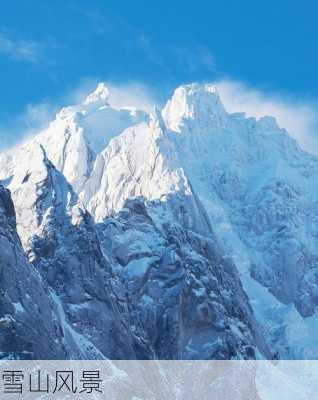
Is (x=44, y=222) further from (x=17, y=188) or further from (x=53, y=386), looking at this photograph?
(x=53, y=386)

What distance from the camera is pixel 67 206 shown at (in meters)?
194

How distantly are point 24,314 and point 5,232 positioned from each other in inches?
419

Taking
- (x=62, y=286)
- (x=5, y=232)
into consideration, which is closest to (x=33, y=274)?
(x=5, y=232)

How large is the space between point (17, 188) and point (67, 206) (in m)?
9.07

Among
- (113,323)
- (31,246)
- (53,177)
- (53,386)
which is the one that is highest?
(53,177)

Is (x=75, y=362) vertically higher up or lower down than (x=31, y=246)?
lower down

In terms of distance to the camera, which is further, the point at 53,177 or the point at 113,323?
the point at 53,177

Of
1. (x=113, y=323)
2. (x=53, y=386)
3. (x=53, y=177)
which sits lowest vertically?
(x=53, y=386)

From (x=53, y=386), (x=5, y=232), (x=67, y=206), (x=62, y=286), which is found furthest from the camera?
(x=67, y=206)

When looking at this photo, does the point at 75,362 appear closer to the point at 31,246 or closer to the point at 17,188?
the point at 31,246

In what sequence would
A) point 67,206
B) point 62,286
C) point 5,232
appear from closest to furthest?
point 5,232 < point 62,286 < point 67,206

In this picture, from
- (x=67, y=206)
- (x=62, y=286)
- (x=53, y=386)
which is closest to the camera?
(x=53, y=386)

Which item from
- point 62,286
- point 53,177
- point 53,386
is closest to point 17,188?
point 53,177

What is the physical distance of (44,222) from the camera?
18712 cm
